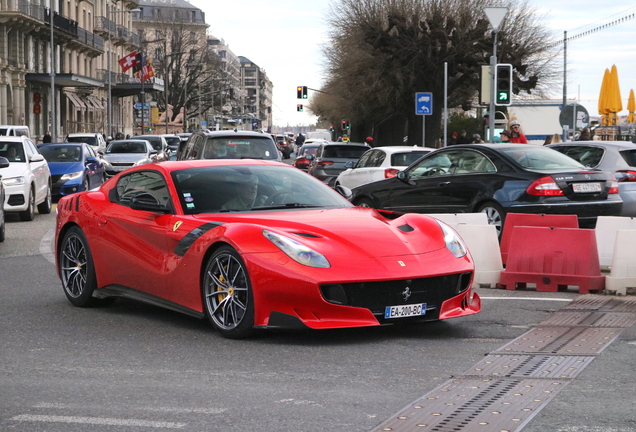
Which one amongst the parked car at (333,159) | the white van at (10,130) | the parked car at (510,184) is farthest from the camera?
the white van at (10,130)

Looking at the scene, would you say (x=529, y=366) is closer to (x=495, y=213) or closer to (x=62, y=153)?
(x=495, y=213)

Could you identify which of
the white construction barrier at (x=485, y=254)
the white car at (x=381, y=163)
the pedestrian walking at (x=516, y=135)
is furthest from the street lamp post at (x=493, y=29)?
the white construction barrier at (x=485, y=254)

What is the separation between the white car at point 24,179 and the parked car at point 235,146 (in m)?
3.10

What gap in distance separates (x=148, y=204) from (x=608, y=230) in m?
5.69

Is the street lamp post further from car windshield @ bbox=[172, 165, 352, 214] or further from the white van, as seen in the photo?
the white van

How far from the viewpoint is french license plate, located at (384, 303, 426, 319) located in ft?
24.0

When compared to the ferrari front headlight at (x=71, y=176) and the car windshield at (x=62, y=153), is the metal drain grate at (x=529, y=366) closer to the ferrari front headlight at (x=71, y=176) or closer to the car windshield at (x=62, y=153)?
the ferrari front headlight at (x=71, y=176)

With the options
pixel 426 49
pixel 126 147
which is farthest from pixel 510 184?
pixel 426 49

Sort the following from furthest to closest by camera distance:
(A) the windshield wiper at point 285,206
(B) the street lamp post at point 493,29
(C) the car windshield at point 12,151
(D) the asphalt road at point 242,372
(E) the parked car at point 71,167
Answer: (E) the parked car at point 71,167, (B) the street lamp post at point 493,29, (C) the car windshield at point 12,151, (A) the windshield wiper at point 285,206, (D) the asphalt road at point 242,372

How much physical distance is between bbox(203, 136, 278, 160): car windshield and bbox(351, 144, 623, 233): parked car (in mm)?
5340

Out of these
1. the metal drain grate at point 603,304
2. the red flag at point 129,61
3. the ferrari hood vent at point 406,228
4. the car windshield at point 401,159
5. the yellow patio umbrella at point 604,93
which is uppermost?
the red flag at point 129,61

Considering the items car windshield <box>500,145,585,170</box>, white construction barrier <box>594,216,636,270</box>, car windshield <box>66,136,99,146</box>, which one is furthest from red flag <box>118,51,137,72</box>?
white construction barrier <box>594,216,636,270</box>

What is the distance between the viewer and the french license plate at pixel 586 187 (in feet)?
47.0

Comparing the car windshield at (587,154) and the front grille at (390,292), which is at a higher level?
the car windshield at (587,154)
